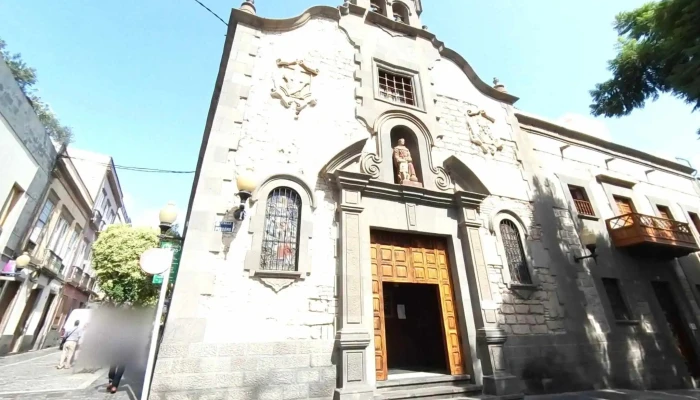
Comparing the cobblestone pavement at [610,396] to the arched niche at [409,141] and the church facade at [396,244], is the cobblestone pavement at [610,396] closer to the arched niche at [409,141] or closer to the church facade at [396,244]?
A: the church facade at [396,244]

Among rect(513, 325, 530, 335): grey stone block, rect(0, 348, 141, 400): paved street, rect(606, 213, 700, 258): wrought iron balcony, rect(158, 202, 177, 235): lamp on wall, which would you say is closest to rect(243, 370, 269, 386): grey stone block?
rect(0, 348, 141, 400): paved street

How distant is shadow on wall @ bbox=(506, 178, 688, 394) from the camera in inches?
272

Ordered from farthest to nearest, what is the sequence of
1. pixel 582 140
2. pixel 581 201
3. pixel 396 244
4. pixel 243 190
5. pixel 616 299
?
pixel 582 140 < pixel 581 201 < pixel 616 299 < pixel 396 244 < pixel 243 190

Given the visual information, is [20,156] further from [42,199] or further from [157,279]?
[157,279]

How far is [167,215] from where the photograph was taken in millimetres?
5488

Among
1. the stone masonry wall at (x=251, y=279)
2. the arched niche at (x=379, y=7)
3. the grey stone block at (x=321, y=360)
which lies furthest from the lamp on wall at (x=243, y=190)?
the arched niche at (x=379, y=7)

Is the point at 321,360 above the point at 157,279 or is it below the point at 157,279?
below

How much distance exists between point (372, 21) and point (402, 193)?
6.67 meters

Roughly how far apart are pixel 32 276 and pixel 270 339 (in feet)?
50.3

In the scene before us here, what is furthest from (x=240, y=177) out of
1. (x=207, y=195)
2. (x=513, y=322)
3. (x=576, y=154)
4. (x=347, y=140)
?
(x=576, y=154)

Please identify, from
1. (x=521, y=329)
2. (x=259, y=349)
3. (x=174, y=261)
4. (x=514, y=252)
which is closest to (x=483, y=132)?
(x=514, y=252)

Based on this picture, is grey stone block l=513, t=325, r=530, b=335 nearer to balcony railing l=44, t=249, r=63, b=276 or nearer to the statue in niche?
the statue in niche

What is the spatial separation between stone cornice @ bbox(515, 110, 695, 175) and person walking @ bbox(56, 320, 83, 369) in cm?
1612

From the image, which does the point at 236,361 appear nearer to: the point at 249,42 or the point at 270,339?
the point at 270,339
